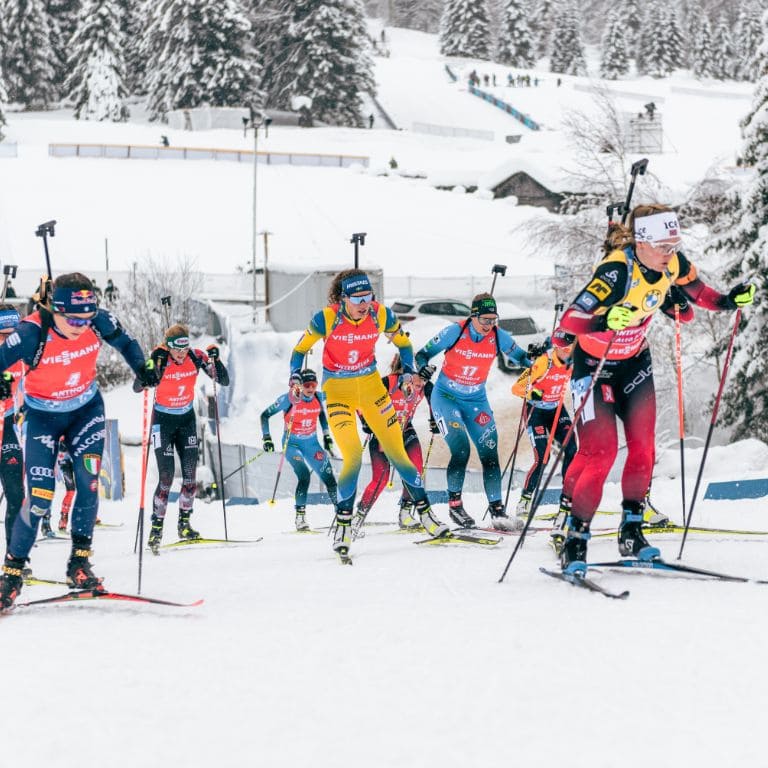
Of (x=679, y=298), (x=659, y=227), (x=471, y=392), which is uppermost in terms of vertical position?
(x=659, y=227)

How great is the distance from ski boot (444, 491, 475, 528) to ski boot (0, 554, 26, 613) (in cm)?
388

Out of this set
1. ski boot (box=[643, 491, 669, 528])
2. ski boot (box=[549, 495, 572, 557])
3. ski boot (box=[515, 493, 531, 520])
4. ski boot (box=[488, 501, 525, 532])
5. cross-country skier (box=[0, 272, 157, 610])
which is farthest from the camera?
ski boot (box=[515, 493, 531, 520])

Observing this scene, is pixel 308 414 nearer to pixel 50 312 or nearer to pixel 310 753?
pixel 50 312

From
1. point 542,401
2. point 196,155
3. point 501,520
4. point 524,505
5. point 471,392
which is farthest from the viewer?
point 196,155

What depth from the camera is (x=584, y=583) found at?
19.5ft

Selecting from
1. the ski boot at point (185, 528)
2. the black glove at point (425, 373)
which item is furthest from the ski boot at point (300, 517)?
the black glove at point (425, 373)

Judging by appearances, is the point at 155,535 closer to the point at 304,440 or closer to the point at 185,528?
the point at 185,528

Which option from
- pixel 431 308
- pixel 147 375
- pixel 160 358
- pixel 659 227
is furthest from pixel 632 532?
pixel 431 308

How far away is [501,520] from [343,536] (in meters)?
1.57

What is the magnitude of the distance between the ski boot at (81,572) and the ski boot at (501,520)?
11.7 feet

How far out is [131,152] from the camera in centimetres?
5631

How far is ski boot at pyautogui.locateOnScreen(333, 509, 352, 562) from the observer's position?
25.6 ft

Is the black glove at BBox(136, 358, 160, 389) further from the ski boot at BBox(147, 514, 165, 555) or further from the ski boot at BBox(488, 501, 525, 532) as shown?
the ski boot at BBox(147, 514, 165, 555)

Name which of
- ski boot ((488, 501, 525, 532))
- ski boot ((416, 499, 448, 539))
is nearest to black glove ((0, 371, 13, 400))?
ski boot ((416, 499, 448, 539))
